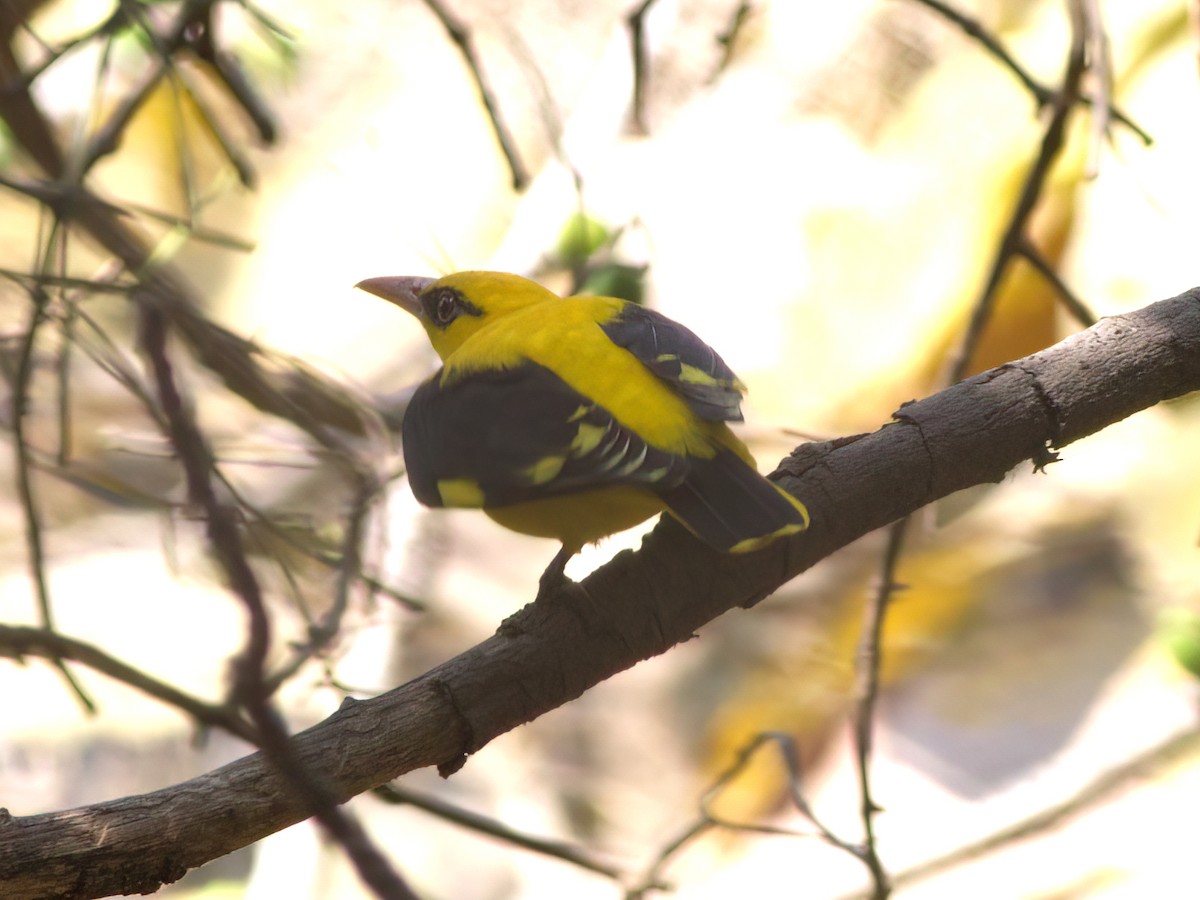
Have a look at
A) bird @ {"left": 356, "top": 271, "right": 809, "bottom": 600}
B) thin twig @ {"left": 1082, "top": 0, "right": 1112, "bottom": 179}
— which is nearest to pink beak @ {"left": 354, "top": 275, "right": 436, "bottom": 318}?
bird @ {"left": 356, "top": 271, "right": 809, "bottom": 600}

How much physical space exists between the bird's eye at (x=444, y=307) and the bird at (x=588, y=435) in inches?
14.8

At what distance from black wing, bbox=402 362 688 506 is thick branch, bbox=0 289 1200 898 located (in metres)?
0.17

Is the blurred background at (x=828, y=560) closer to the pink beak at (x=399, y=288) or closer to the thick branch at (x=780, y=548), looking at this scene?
the pink beak at (x=399, y=288)

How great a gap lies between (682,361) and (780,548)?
18.5 inches

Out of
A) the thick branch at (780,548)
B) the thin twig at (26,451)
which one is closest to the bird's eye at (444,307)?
the thin twig at (26,451)

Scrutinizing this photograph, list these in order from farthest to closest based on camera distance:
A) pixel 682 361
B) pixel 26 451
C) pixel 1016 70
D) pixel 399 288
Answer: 1. pixel 399 288
2. pixel 1016 70
3. pixel 682 361
4. pixel 26 451

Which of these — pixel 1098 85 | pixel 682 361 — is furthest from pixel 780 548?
pixel 1098 85

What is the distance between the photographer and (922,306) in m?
6.13

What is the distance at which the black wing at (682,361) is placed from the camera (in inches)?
88.9

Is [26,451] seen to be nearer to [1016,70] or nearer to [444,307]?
[444,307]

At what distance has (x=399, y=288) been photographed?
3.32 metres

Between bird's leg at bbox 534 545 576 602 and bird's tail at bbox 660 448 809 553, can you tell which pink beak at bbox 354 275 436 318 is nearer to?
bird's leg at bbox 534 545 576 602

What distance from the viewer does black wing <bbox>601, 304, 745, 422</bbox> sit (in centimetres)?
226

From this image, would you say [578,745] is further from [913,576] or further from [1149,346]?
Answer: [1149,346]
